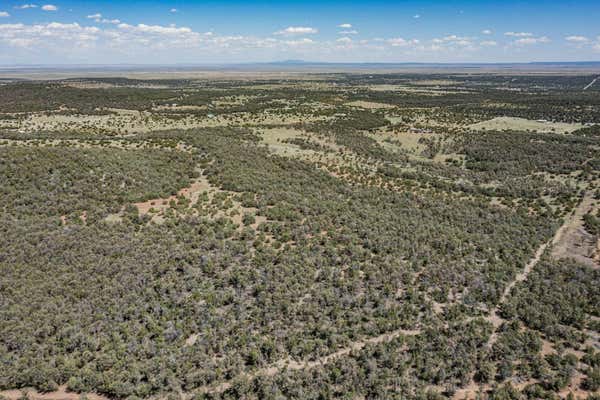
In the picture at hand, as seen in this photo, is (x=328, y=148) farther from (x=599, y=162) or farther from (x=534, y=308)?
(x=534, y=308)

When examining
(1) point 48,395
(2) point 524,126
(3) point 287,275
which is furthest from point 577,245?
(2) point 524,126

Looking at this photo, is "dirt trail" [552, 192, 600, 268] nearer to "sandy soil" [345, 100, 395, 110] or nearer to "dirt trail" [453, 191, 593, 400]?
"dirt trail" [453, 191, 593, 400]

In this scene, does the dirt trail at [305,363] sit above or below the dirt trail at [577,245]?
below

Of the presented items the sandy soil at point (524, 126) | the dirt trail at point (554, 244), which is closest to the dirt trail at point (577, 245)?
the dirt trail at point (554, 244)

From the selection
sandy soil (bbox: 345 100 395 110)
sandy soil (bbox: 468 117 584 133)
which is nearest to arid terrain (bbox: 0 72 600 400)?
sandy soil (bbox: 468 117 584 133)

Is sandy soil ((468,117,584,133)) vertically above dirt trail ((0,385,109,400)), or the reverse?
sandy soil ((468,117,584,133))

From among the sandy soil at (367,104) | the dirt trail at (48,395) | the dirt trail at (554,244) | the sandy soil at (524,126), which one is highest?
the sandy soil at (367,104)

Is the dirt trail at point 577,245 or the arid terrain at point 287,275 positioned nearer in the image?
the arid terrain at point 287,275

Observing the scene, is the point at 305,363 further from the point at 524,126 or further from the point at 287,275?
the point at 524,126

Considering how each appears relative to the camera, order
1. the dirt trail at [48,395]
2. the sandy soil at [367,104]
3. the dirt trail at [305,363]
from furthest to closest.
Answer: the sandy soil at [367,104] → the dirt trail at [305,363] → the dirt trail at [48,395]

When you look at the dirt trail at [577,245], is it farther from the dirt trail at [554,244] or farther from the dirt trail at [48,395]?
the dirt trail at [48,395]
